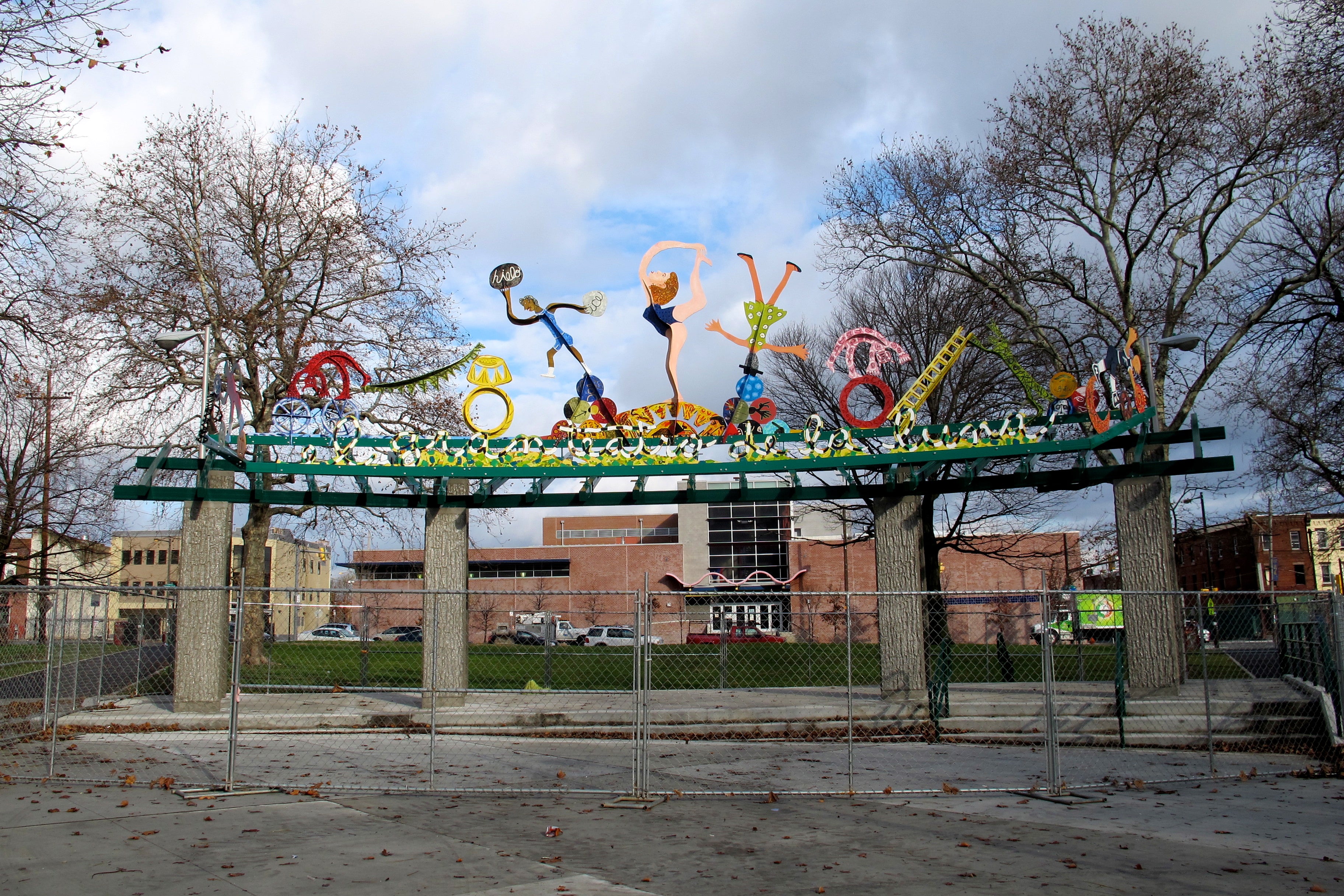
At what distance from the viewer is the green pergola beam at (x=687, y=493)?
14.9m

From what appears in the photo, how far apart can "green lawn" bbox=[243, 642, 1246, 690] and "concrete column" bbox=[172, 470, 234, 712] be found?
2678 millimetres

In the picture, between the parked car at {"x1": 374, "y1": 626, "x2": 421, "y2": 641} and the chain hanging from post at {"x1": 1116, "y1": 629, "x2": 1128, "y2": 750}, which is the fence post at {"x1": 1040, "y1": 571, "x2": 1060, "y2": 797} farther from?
the parked car at {"x1": 374, "y1": 626, "x2": 421, "y2": 641}

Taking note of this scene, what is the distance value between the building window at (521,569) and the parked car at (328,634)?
26.7 metres

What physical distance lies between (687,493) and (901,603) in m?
3.99

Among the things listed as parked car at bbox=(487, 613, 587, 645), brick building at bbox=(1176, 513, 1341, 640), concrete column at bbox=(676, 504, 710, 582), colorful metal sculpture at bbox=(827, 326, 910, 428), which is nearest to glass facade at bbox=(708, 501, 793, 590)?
concrete column at bbox=(676, 504, 710, 582)

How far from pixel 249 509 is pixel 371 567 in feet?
114

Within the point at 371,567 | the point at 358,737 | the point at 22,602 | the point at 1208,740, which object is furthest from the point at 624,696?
the point at 371,567

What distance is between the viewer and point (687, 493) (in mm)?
16469

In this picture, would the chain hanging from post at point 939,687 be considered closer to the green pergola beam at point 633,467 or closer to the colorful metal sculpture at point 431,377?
the green pergola beam at point 633,467

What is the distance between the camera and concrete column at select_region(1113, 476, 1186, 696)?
14711 millimetres

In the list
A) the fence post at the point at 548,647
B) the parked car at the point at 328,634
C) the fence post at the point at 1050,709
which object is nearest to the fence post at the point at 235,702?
the fence post at the point at 548,647

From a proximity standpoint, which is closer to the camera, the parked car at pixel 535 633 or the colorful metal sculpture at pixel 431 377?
the colorful metal sculpture at pixel 431 377

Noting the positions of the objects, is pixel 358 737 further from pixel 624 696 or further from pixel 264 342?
pixel 264 342

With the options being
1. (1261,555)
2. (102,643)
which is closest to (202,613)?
(102,643)
